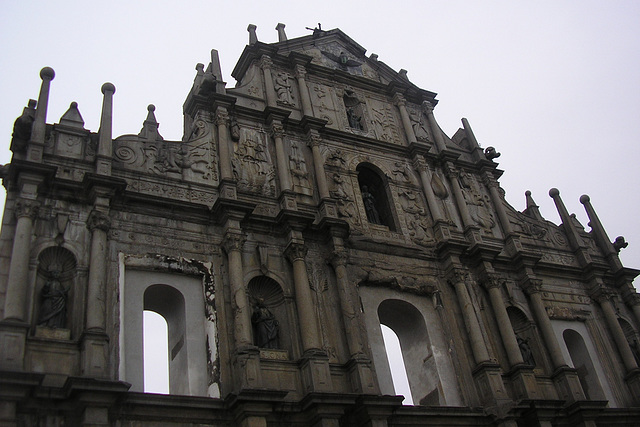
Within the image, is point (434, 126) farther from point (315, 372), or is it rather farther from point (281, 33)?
point (315, 372)

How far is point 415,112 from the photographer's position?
1991 cm

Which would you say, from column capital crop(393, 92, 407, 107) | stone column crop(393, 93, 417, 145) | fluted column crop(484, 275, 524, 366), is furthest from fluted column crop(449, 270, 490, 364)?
column capital crop(393, 92, 407, 107)

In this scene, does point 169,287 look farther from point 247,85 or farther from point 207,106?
point 247,85

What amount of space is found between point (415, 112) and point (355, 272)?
715cm

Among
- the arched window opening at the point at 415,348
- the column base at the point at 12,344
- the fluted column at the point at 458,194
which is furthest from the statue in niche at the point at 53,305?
the fluted column at the point at 458,194

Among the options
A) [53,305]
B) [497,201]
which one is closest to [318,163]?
[497,201]

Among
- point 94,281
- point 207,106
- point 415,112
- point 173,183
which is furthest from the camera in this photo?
point 415,112

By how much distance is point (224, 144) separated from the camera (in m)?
14.8

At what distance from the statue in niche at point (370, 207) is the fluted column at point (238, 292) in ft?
13.8

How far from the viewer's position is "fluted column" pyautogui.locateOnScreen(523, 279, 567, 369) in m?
15.9

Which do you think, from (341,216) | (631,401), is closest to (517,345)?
(631,401)

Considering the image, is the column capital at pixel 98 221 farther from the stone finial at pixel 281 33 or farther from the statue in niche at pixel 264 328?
the stone finial at pixel 281 33

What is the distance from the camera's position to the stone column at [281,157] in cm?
1500

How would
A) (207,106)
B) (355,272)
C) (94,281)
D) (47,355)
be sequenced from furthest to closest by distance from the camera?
(207,106) → (355,272) → (94,281) → (47,355)
